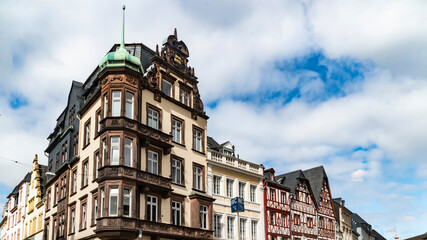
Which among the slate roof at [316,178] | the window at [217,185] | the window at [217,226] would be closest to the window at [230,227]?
the window at [217,226]

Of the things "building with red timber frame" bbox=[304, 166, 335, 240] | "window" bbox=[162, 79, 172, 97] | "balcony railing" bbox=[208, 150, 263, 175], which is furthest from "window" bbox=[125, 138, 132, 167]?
"building with red timber frame" bbox=[304, 166, 335, 240]

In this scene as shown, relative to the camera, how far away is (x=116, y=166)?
31547 millimetres

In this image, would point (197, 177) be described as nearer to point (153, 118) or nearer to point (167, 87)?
point (153, 118)

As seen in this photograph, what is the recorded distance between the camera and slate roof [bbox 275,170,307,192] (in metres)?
56.5

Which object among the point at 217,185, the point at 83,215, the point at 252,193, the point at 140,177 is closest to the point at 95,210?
the point at 83,215

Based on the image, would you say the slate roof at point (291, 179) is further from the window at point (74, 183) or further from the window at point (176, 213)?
the window at point (74, 183)

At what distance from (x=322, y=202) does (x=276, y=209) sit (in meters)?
16.6

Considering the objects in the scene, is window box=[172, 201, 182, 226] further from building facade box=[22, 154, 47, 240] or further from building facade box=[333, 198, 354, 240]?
building facade box=[333, 198, 354, 240]

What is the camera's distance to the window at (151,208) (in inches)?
1340

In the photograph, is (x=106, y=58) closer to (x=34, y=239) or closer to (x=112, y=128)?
(x=112, y=128)

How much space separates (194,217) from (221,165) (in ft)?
22.5

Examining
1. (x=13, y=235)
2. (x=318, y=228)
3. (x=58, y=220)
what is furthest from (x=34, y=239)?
(x=318, y=228)

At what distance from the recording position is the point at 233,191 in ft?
146

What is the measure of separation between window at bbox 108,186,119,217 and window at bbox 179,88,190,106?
39.9 feet
